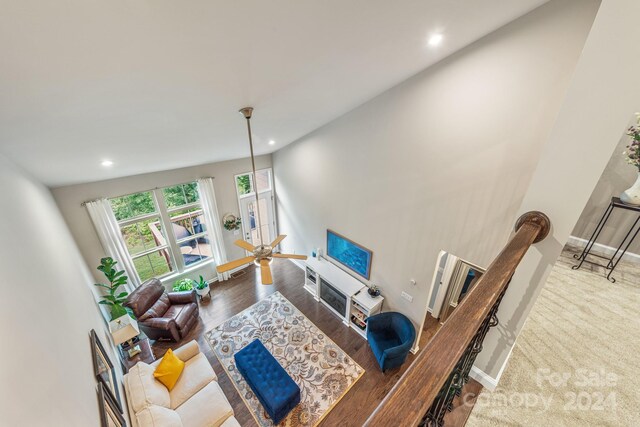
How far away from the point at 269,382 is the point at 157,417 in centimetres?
146

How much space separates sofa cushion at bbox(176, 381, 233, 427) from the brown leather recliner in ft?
5.66

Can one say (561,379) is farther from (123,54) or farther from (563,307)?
(123,54)

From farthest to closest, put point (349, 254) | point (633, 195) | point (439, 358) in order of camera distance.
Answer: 1. point (349, 254)
2. point (633, 195)
3. point (439, 358)

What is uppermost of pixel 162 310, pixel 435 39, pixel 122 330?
pixel 435 39

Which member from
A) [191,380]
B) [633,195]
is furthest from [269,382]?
[633,195]

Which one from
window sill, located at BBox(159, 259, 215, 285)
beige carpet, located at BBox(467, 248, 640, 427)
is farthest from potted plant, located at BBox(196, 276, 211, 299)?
beige carpet, located at BBox(467, 248, 640, 427)

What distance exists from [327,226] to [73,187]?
490cm

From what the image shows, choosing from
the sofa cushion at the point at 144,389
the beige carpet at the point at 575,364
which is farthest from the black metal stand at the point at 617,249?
the sofa cushion at the point at 144,389

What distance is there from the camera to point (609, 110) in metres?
1.21

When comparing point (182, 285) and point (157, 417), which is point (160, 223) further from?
point (157, 417)

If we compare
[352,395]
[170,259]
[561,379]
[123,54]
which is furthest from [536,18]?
[170,259]

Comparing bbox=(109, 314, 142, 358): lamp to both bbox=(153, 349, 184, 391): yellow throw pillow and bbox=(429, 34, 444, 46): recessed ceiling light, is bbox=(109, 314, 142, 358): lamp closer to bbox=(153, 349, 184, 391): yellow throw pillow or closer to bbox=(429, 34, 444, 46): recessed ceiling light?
bbox=(153, 349, 184, 391): yellow throw pillow

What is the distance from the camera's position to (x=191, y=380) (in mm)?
3812

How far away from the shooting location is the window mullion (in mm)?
5541
